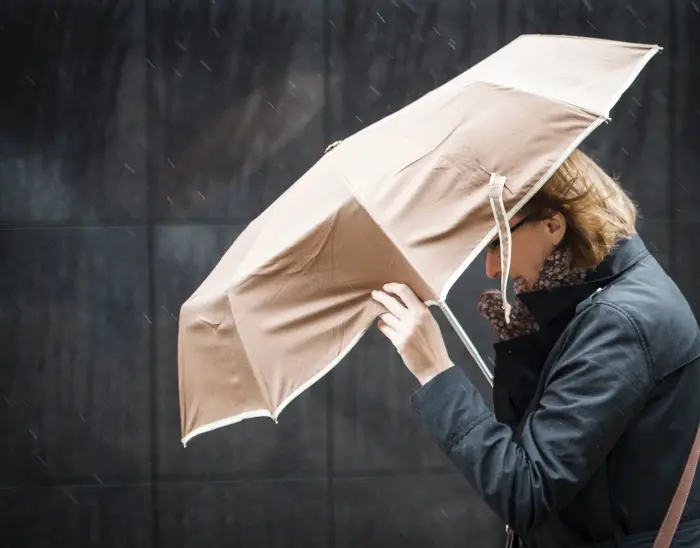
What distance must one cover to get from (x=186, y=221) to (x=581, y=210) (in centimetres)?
322

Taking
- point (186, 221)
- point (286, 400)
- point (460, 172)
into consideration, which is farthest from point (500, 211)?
point (186, 221)

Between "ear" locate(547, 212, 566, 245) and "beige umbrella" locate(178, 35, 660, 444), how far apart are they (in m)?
0.20

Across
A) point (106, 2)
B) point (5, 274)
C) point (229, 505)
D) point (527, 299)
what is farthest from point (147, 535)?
point (527, 299)

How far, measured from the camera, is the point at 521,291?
2090mm

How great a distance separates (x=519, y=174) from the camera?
1.82m

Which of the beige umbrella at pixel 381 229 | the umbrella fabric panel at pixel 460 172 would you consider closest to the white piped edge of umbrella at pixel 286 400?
the beige umbrella at pixel 381 229

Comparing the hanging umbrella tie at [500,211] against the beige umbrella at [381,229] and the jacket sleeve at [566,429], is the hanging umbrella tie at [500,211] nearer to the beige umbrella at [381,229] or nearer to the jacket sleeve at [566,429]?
the beige umbrella at [381,229]

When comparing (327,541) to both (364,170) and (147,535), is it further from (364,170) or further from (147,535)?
(364,170)

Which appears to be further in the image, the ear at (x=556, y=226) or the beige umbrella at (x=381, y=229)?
the ear at (x=556, y=226)

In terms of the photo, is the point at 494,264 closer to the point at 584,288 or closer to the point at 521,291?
the point at 521,291

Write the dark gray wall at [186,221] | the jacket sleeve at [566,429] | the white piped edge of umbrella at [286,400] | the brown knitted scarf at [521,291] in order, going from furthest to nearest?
the dark gray wall at [186,221]
the brown knitted scarf at [521,291]
the white piped edge of umbrella at [286,400]
the jacket sleeve at [566,429]

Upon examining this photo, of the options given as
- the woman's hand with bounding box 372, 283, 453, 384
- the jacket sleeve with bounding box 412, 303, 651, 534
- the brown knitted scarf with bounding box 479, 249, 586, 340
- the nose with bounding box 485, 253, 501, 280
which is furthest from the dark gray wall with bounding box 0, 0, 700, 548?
the jacket sleeve with bounding box 412, 303, 651, 534

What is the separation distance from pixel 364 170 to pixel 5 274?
3481mm

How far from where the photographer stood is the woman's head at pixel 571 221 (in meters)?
1.95
